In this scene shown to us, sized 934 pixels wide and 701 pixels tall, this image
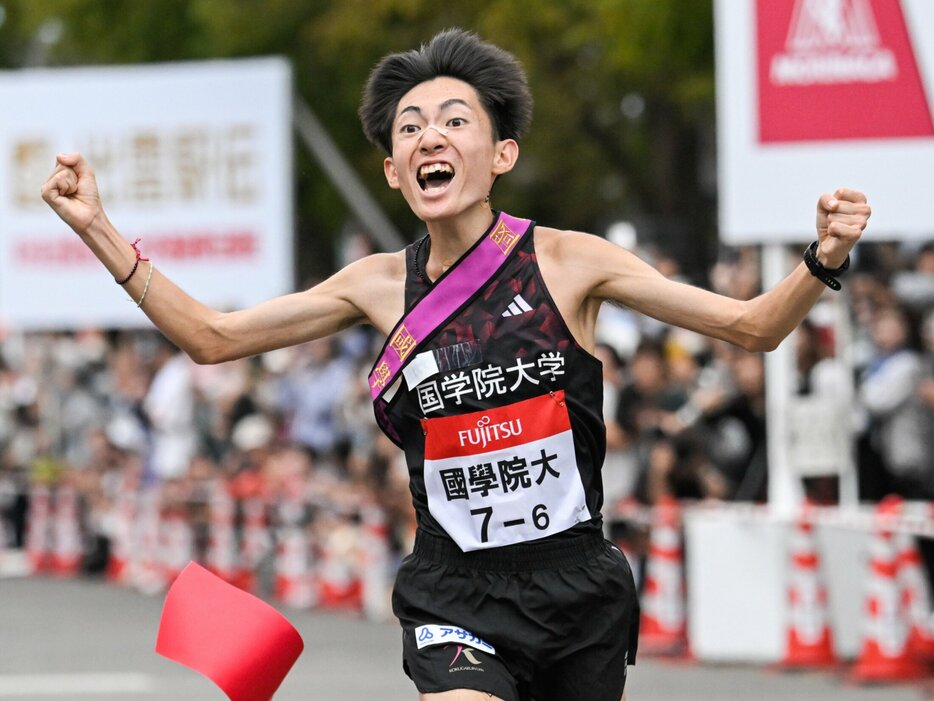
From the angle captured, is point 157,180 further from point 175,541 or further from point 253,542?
point 253,542

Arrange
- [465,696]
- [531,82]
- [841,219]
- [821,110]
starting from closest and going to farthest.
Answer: [841,219] < [465,696] < [821,110] < [531,82]

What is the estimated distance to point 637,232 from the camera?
2459 centimetres

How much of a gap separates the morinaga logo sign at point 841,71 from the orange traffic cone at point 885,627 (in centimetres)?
222

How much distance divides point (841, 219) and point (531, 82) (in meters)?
18.1

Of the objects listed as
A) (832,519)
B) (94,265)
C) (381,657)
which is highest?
(94,265)

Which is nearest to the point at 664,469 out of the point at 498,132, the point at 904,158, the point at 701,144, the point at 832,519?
the point at 832,519

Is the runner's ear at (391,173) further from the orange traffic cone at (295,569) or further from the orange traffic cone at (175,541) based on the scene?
the orange traffic cone at (175,541)

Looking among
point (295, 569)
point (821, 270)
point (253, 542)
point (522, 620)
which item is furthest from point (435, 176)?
point (253, 542)

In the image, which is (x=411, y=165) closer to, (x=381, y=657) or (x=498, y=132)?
(x=498, y=132)

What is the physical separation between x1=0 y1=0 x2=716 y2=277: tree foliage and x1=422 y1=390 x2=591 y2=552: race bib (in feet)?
45.1

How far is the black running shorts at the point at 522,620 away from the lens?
5.44 meters

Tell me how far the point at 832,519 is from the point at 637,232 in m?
13.1

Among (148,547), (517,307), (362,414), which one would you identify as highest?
(517,307)

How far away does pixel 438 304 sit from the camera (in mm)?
5555
